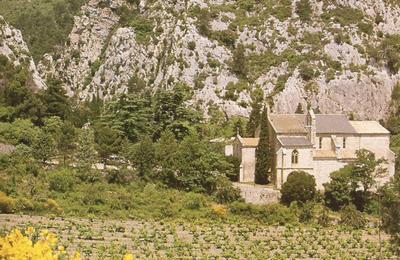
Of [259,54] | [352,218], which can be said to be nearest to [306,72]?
[259,54]

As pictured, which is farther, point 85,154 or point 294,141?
point 294,141

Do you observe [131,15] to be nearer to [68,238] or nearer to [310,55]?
[310,55]

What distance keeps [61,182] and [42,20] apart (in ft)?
282

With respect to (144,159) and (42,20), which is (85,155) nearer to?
(144,159)

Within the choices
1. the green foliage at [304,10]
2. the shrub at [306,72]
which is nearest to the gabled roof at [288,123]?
the shrub at [306,72]

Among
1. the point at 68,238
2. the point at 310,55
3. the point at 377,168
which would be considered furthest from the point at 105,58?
the point at 68,238

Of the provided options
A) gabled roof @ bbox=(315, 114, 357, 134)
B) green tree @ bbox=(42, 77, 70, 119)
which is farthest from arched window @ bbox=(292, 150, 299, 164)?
green tree @ bbox=(42, 77, 70, 119)

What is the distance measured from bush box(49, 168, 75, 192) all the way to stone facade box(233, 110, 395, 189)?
1607 centimetres

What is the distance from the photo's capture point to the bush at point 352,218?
→ 167 ft

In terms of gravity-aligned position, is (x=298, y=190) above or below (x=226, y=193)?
above

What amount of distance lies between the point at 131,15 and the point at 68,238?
254ft

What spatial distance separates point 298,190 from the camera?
5478 cm

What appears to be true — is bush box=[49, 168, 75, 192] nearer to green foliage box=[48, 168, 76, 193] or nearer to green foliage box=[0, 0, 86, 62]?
green foliage box=[48, 168, 76, 193]

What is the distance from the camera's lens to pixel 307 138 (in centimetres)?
6038
